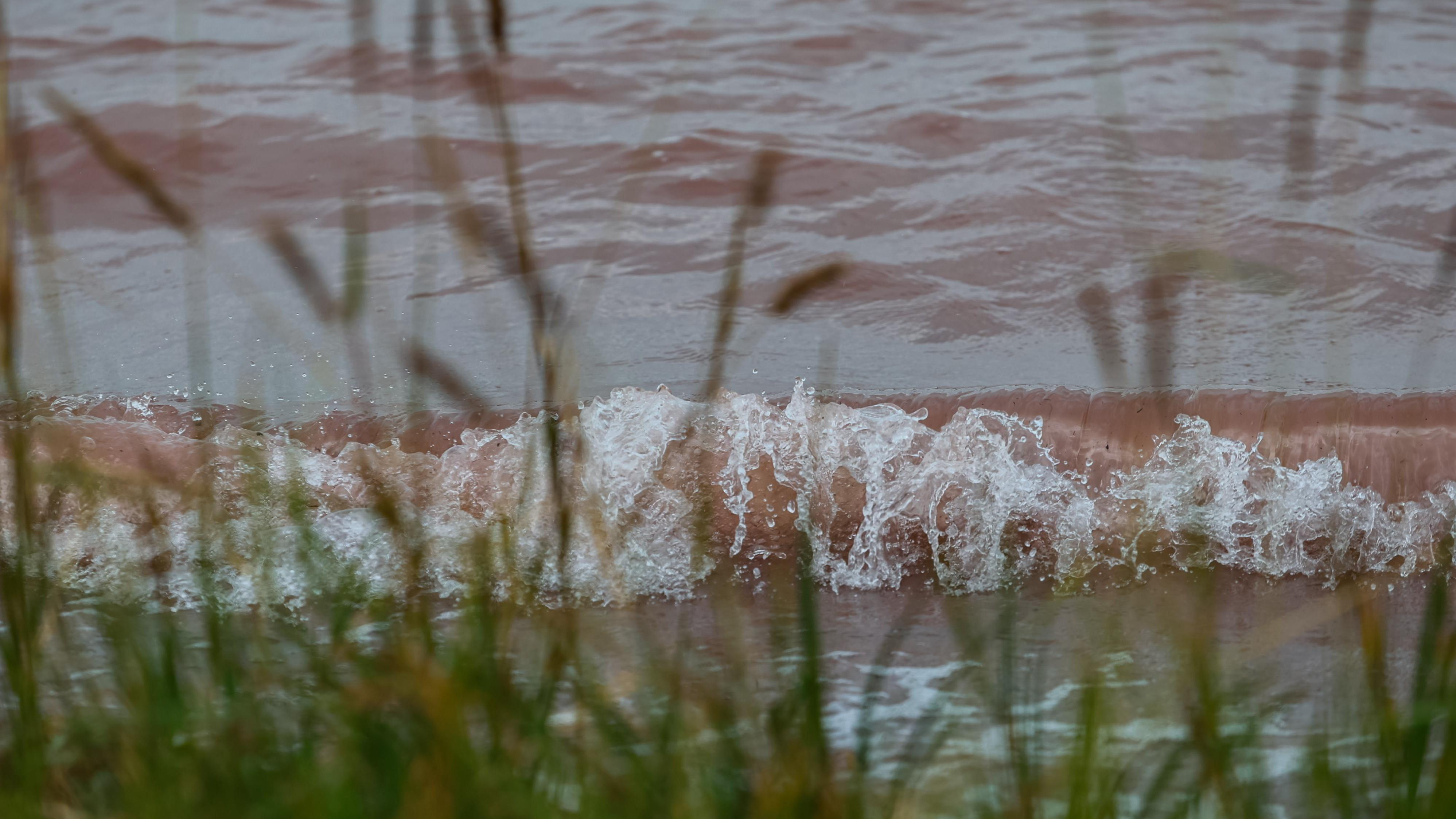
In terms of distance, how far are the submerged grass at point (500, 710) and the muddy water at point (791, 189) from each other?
2.89 feet

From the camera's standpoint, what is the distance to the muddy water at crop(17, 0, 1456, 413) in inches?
133

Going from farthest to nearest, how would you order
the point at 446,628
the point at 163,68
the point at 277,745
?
1. the point at 163,68
2. the point at 446,628
3. the point at 277,745

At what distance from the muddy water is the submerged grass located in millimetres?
880

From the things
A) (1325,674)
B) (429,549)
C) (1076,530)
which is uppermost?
(429,549)

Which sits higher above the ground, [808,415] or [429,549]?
[429,549]

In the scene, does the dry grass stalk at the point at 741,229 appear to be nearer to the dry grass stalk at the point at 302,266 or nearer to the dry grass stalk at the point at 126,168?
the dry grass stalk at the point at 302,266

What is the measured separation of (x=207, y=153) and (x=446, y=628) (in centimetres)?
333

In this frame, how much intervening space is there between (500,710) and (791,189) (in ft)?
11.6

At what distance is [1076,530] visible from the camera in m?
2.68

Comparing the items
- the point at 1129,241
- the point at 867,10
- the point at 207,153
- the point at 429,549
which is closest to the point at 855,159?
the point at 1129,241

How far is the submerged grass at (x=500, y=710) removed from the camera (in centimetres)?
92

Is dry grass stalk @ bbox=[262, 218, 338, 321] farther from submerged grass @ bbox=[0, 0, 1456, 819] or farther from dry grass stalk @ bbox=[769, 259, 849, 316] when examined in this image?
dry grass stalk @ bbox=[769, 259, 849, 316]

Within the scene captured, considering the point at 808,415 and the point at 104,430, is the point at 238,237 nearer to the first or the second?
the point at 104,430

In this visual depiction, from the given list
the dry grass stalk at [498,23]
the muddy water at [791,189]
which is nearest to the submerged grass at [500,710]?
the dry grass stalk at [498,23]
